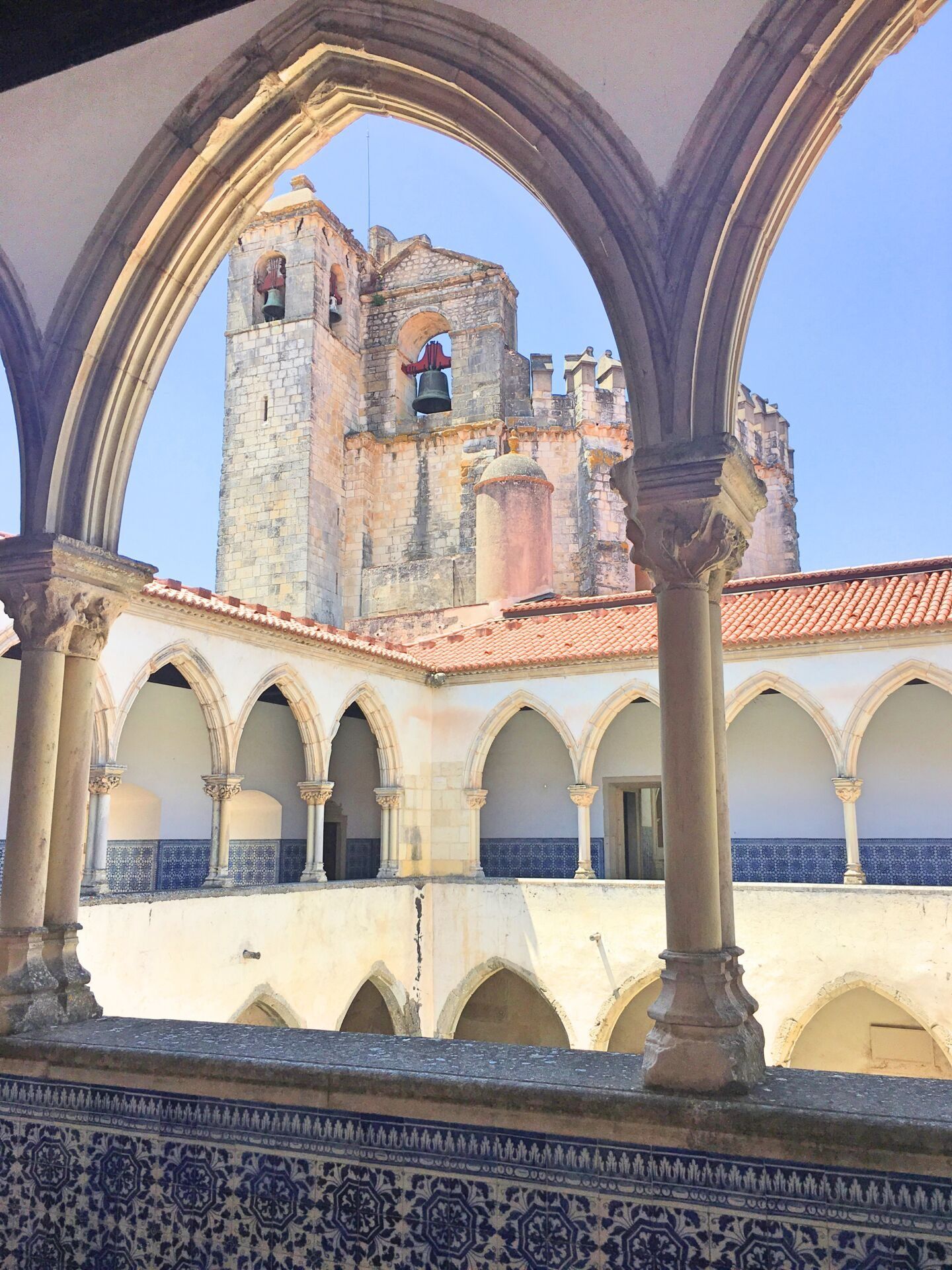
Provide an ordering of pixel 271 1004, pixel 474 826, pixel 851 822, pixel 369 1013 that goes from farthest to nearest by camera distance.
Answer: pixel 474 826 → pixel 369 1013 → pixel 851 822 → pixel 271 1004

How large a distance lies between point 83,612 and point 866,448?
15.7 meters

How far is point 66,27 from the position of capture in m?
1.70

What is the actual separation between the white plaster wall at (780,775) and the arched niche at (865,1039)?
73.5 inches

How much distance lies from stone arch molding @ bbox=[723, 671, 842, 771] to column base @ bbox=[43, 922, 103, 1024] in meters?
8.75

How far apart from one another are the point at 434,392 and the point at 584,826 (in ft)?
35.9

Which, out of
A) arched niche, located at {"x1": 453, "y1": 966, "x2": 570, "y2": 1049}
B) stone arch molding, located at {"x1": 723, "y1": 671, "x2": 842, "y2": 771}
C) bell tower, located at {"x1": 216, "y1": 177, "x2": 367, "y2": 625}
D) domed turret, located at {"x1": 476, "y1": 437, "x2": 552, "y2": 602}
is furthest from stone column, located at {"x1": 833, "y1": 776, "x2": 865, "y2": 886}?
bell tower, located at {"x1": 216, "y1": 177, "x2": 367, "y2": 625}

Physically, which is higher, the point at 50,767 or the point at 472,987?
the point at 50,767

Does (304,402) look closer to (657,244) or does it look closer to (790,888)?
(790,888)

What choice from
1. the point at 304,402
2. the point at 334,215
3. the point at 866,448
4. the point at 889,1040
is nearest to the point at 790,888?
the point at 889,1040

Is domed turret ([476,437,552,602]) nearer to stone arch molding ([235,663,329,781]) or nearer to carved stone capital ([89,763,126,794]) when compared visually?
stone arch molding ([235,663,329,781])

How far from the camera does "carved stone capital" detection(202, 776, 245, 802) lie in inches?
424

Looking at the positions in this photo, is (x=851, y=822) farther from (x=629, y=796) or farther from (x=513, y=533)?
(x=513, y=533)

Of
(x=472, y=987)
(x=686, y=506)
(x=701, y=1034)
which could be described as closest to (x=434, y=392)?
(x=472, y=987)

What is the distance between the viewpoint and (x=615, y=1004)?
12.0 m
